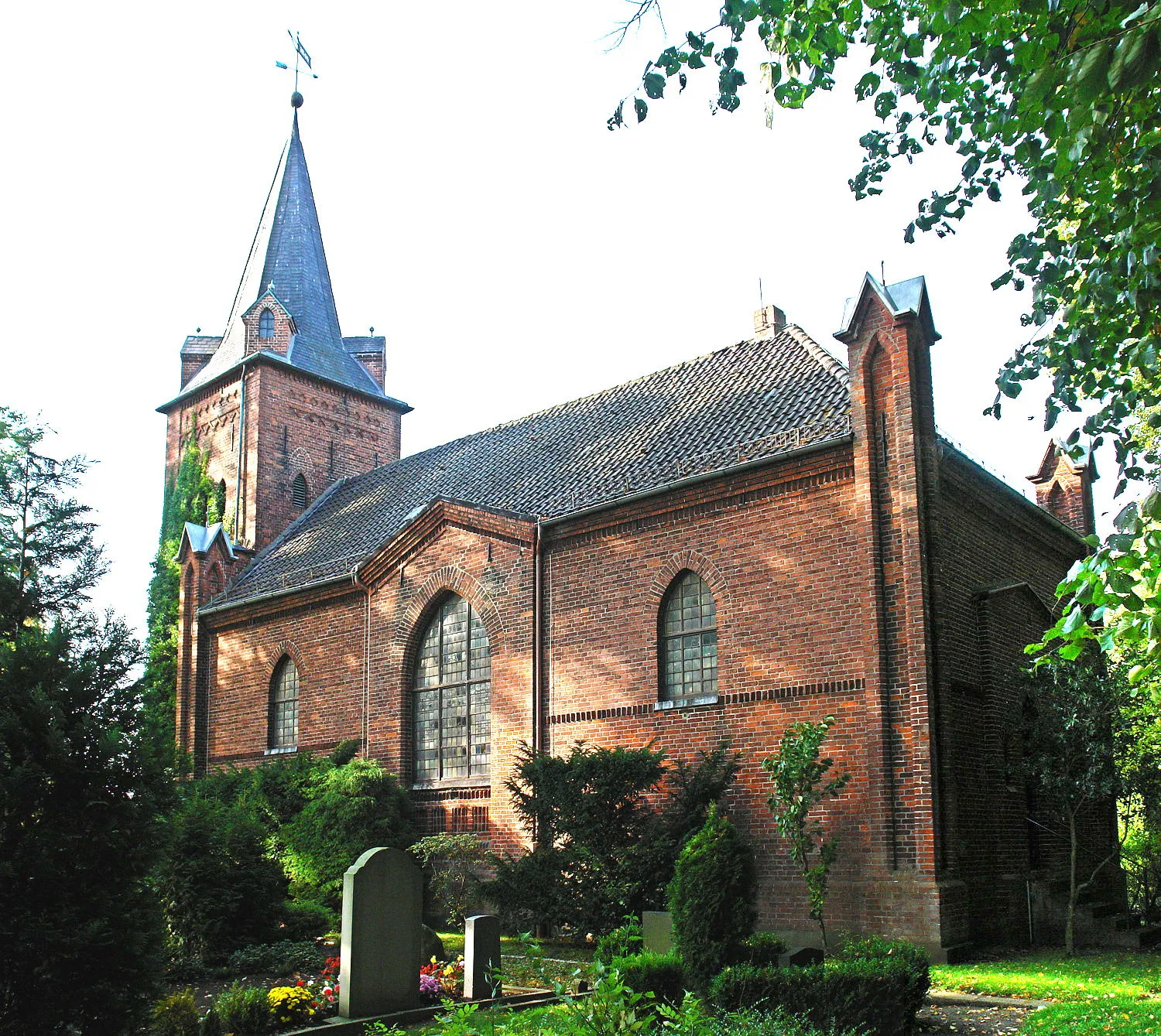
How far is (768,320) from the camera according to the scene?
21562mm

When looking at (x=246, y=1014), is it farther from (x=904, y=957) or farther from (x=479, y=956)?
(x=904, y=957)

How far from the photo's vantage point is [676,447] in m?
18.5

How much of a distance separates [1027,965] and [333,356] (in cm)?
2526

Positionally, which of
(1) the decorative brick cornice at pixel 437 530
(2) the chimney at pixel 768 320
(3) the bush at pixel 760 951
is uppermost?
(2) the chimney at pixel 768 320

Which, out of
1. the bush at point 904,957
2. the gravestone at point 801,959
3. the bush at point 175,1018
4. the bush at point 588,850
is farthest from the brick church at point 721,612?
the bush at point 175,1018

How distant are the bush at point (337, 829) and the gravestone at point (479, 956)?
7.45 metres

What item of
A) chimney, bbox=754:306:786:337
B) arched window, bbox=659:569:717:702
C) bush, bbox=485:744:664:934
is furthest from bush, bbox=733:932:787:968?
chimney, bbox=754:306:786:337

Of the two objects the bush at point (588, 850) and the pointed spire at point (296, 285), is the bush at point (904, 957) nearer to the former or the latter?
the bush at point (588, 850)

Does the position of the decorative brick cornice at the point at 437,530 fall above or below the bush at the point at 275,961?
above

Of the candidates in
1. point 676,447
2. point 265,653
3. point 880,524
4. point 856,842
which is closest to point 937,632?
point 880,524

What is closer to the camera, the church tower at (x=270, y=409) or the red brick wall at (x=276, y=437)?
the church tower at (x=270, y=409)

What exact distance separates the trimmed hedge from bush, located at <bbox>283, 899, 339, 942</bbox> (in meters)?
7.79

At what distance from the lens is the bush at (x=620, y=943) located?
7.75 metres

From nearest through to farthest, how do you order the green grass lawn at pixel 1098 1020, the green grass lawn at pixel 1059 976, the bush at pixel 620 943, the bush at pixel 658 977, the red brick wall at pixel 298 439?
the bush at pixel 620 943 → the green grass lawn at pixel 1098 1020 → the bush at pixel 658 977 → the green grass lawn at pixel 1059 976 → the red brick wall at pixel 298 439
